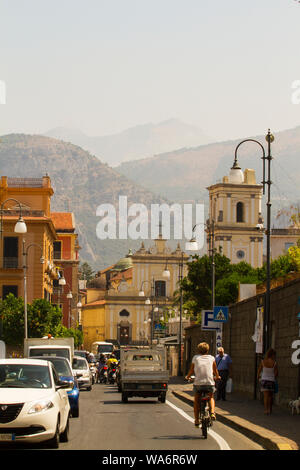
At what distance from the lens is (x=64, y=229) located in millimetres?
115938

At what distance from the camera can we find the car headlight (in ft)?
52.0

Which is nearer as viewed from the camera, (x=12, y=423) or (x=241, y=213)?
(x=12, y=423)

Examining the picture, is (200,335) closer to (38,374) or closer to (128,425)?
(128,425)

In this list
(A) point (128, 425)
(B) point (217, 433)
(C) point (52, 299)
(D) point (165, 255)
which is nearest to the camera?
(B) point (217, 433)

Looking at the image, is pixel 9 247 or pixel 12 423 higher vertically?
pixel 9 247

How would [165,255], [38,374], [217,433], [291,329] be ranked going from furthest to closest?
[165,255]
[291,329]
[217,433]
[38,374]

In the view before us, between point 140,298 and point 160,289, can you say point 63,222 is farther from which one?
point 160,289

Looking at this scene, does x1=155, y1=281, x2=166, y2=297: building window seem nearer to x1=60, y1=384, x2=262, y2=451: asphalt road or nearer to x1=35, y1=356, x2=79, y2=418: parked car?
x1=60, y1=384, x2=262, y2=451: asphalt road

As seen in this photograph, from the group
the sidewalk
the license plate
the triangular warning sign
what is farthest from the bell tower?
the license plate

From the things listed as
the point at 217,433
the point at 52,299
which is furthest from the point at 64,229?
the point at 217,433

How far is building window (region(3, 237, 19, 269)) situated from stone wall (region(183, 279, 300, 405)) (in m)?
30.7

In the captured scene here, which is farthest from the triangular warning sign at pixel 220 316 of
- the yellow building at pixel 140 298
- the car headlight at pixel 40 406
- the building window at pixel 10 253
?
the yellow building at pixel 140 298

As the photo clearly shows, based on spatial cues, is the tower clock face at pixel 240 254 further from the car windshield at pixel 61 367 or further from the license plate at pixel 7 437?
the license plate at pixel 7 437

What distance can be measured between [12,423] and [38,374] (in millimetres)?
2123
